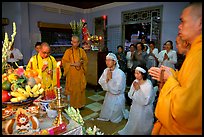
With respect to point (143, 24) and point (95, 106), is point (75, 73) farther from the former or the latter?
point (143, 24)

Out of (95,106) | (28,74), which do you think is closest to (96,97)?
(95,106)

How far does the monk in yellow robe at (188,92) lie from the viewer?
93 cm

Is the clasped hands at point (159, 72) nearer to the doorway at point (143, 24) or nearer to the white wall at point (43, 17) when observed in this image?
the doorway at point (143, 24)

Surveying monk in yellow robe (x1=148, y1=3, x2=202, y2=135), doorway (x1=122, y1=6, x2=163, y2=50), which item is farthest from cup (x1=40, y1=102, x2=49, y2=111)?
doorway (x1=122, y1=6, x2=163, y2=50)

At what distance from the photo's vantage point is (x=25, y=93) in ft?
4.24

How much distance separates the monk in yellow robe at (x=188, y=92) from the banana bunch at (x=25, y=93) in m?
Result: 0.89

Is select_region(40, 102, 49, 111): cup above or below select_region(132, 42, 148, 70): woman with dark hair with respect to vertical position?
below

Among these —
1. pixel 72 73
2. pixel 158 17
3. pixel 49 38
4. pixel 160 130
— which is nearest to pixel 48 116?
pixel 160 130

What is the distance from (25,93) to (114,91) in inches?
83.3

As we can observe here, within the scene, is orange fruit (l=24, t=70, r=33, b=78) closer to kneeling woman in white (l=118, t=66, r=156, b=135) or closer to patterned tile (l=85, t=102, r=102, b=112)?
kneeling woman in white (l=118, t=66, r=156, b=135)

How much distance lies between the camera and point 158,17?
6.05m

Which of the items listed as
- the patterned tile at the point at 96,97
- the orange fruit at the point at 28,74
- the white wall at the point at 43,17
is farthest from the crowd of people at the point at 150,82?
the white wall at the point at 43,17

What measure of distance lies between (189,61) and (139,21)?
5957mm

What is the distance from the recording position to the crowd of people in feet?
3.15
